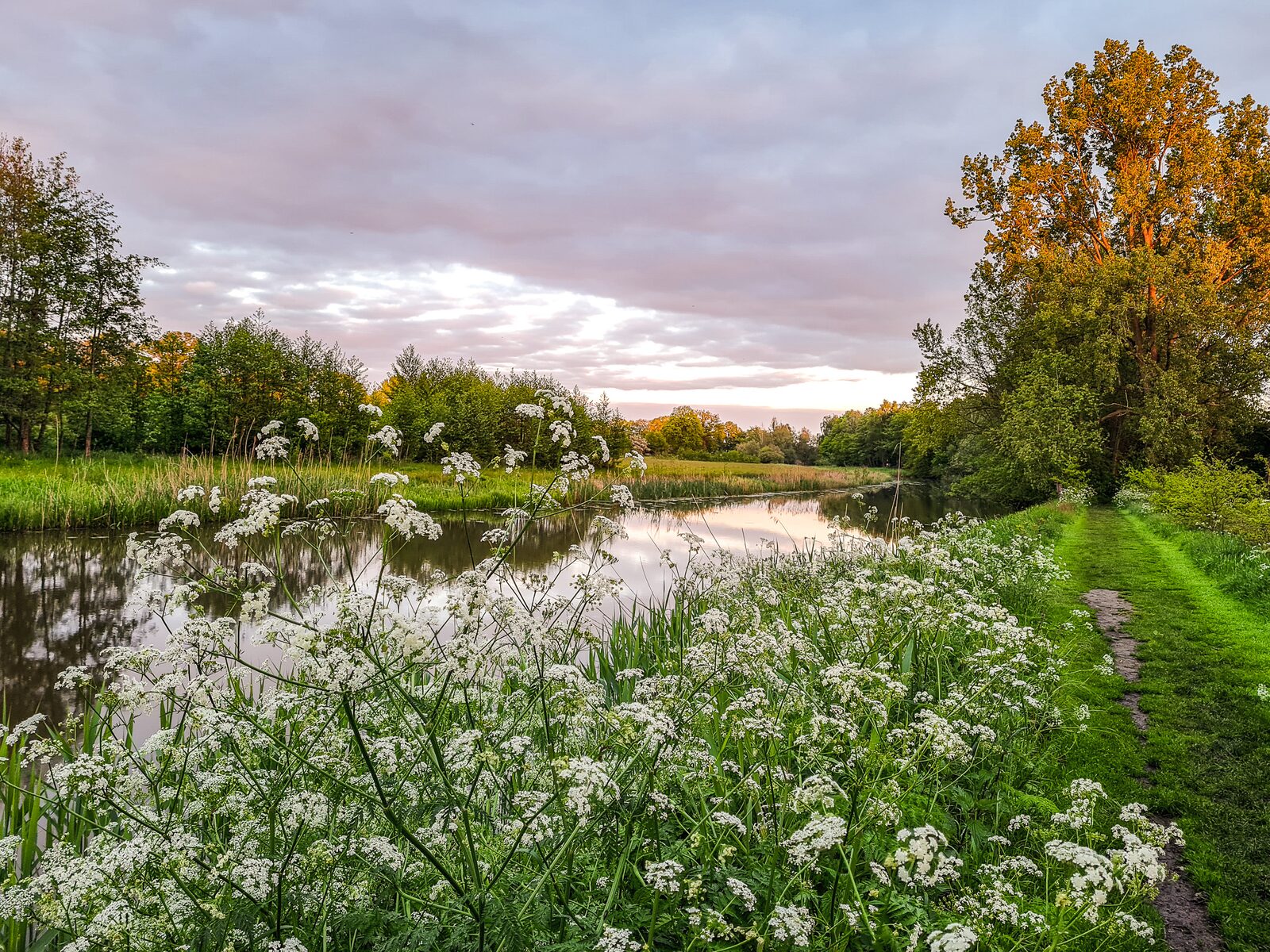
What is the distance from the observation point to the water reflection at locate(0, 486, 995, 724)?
24.3 ft

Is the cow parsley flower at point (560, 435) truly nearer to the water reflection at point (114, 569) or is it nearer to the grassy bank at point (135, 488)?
the water reflection at point (114, 569)

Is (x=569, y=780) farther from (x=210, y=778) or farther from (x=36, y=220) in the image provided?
(x=36, y=220)

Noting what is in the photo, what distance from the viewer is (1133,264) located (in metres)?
23.1

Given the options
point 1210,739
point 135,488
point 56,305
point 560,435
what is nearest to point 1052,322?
point 1210,739

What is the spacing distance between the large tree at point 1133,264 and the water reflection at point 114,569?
9150 mm

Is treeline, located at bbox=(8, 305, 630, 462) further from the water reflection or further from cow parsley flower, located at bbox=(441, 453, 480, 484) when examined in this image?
cow parsley flower, located at bbox=(441, 453, 480, 484)

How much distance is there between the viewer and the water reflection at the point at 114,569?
24.3 ft

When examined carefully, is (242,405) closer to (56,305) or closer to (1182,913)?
(56,305)

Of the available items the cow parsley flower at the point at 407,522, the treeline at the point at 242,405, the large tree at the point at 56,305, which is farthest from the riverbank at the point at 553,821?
the large tree at the point at 56,305

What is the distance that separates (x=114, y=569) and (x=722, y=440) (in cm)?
9072

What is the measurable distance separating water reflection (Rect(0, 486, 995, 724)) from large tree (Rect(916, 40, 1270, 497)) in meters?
9.15

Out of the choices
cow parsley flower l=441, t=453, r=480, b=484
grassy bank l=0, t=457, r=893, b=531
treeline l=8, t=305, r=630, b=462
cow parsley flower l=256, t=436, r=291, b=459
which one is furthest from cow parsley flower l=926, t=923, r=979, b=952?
treeline l=8, t=305, r=630, b=462

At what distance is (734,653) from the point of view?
360 cm

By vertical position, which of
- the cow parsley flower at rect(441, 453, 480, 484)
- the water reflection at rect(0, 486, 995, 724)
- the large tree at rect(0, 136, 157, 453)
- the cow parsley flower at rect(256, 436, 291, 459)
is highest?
the large tree at rect(0, 136, 157, 453)
